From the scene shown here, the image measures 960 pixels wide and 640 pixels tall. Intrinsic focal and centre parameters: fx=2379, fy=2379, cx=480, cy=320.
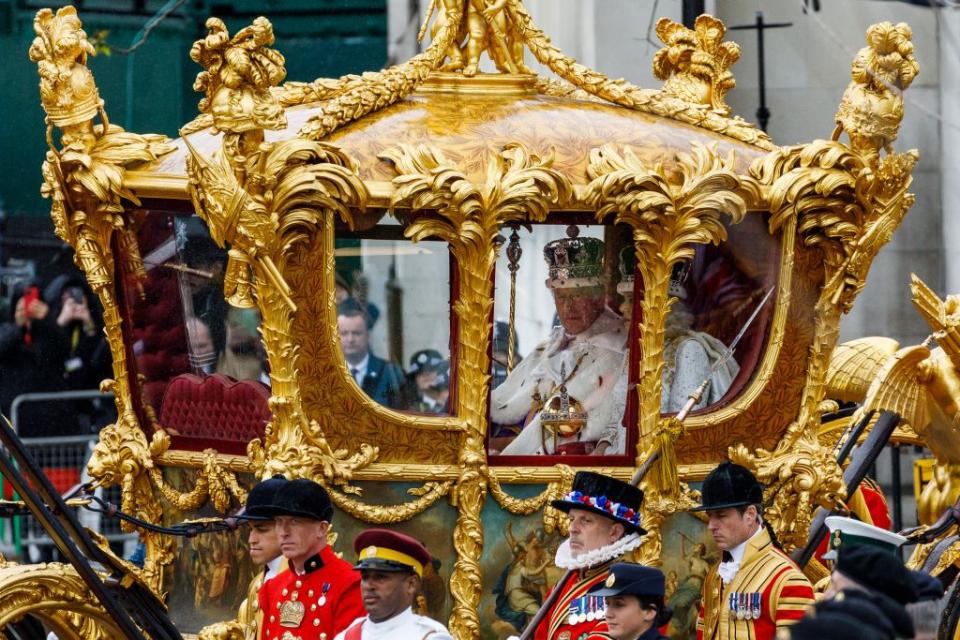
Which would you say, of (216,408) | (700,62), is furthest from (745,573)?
(700,62)

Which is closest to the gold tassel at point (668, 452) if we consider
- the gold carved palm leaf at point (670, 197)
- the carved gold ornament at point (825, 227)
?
the carved gold ornament at point (825, 227)

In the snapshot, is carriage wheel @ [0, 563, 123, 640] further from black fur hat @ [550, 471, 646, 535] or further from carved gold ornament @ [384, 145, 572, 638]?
black fur hat @ [550, 471, 646, 535]

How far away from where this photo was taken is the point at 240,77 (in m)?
9.80

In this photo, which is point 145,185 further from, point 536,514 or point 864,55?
point 864,55

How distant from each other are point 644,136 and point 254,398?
2047mm

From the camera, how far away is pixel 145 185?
33.5 feet

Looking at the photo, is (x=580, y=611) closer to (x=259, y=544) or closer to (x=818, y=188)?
(x=259, y=544)

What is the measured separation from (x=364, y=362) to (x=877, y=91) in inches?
99.3

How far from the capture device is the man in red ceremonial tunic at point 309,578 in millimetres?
9008

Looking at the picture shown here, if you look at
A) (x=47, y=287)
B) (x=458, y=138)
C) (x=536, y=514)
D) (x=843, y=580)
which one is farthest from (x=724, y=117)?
(x=47, y=287)

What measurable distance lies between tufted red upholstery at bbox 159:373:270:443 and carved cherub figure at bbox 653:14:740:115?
2.55 m

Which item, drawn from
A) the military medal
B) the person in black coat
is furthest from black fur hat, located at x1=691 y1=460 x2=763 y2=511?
the person in black coat

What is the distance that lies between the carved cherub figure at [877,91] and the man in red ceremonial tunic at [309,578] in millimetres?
2970

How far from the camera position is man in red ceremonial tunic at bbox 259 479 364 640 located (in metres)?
9.01
